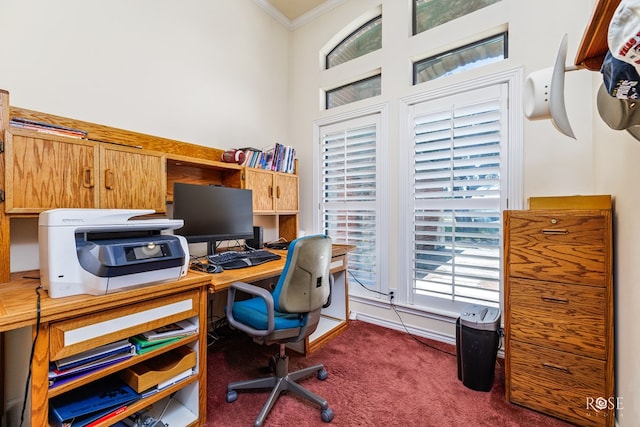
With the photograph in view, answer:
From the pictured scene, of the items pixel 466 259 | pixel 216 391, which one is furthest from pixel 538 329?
pixel 216 391

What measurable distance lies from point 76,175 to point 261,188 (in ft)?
4.29

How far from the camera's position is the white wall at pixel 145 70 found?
1533 millimetres

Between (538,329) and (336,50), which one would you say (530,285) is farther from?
(336,50)

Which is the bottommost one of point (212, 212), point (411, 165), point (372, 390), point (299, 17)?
point (372, 390)

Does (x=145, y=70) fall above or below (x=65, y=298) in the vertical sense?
above

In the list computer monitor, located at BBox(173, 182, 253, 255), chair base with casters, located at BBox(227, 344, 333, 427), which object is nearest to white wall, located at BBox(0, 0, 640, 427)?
computer monitor, located at BBox(173, 182, 253, 255)

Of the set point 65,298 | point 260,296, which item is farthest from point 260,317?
point 65,298

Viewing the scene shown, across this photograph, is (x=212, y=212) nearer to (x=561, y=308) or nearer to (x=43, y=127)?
(x=43, y=127)

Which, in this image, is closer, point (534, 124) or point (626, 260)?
point (626, 260)

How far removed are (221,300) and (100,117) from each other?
1.68m

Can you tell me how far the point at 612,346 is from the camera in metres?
1.33

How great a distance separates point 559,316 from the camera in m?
1.46

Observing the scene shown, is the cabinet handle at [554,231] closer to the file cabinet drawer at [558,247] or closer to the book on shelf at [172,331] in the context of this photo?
the file cabinet drawer at [558,247]

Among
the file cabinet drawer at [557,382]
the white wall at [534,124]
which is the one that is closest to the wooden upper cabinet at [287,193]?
the white wall at [534,124]
